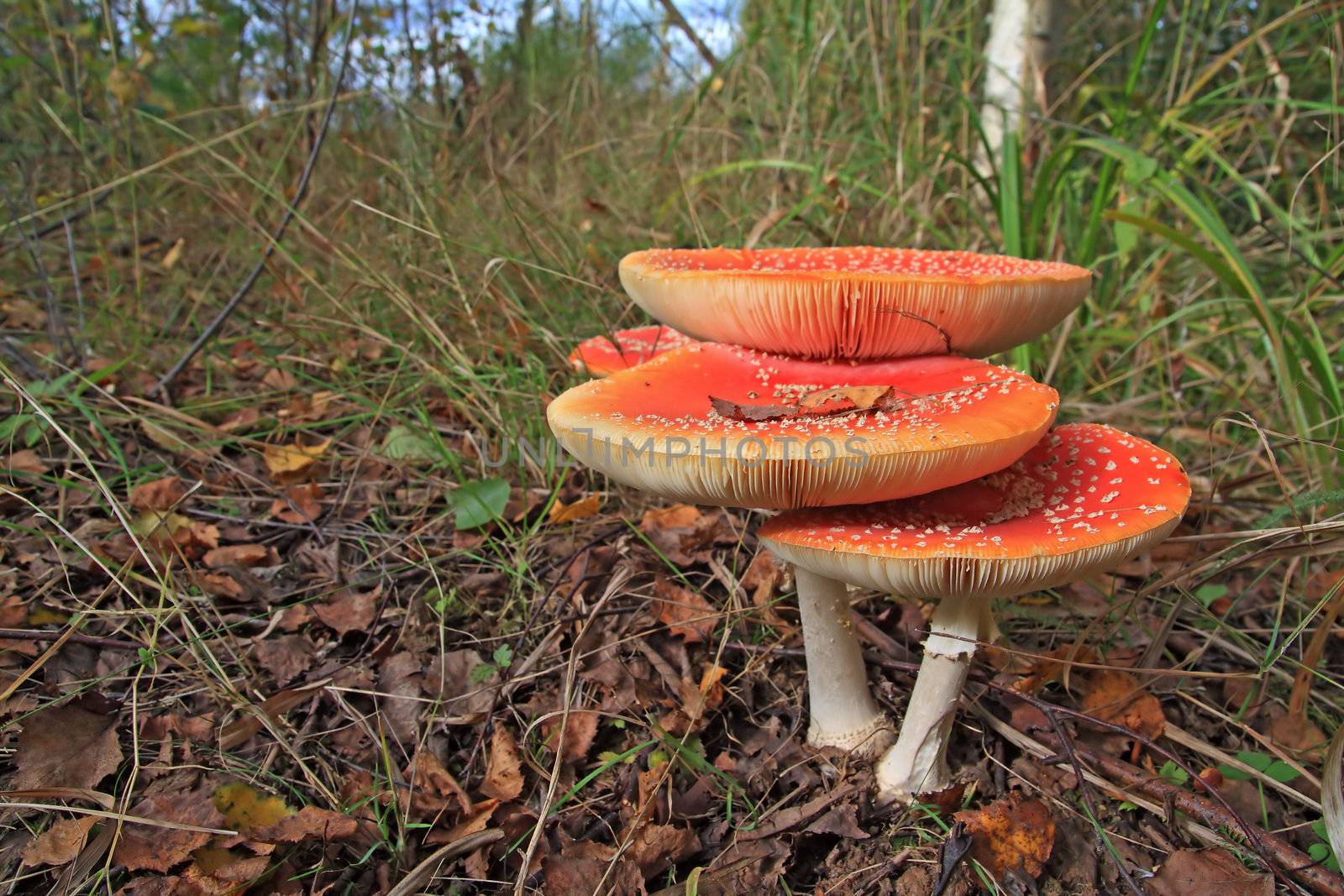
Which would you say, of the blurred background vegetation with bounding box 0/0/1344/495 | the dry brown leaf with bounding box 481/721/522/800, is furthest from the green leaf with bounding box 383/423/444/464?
the dry brown leaf with bounding box 481/721/522/800

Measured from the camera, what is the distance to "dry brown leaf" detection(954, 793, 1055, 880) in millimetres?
1881

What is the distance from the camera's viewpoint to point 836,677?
7.03 feet

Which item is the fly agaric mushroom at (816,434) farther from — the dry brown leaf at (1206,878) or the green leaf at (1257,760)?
the green leaf at (1257,760)

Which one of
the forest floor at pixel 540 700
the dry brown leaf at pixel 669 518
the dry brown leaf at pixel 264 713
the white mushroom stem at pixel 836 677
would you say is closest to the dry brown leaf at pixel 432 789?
the forest floor at pixel 540 700

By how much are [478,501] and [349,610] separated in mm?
510

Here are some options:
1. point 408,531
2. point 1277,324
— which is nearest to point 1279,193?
point 1277,324

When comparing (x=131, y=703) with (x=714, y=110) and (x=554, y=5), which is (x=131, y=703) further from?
(x=554, y=5)

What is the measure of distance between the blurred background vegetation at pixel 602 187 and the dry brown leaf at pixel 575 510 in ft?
1.13

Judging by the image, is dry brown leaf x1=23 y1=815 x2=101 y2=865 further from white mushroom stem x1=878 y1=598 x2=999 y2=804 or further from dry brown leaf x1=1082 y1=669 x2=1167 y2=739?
dry brown leaf x1=1082 y1=669 x2=1167 y2=739

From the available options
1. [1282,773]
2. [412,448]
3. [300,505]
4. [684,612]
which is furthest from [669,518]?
[1282,773]

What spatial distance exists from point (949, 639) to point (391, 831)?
1.42m

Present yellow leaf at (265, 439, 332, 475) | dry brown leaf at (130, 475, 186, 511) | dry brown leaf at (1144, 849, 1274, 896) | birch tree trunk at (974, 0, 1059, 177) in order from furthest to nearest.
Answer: birch tree trunk at (974, 0, 1059, 177) → yellow leaf at (265, 439, 332, 475) → dry brown leaf at (130, 475, 186, 511) → dry brown leaf at (1144, 849, 1274, 896)

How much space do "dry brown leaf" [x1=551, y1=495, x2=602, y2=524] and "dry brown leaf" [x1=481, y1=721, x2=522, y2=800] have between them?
0.79m

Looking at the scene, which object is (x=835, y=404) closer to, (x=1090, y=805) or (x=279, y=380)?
(x=1090, y=805)
